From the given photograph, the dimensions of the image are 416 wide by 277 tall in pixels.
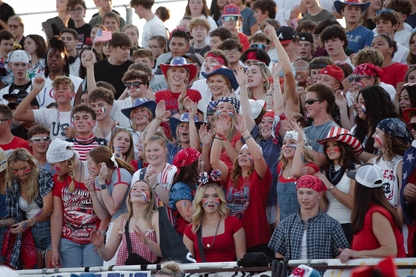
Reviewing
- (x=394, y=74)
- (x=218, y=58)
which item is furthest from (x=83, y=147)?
(x=394, y=74)

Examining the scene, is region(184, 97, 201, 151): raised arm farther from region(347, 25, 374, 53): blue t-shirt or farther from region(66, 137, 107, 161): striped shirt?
region(347, 25, 374, 53): blue t-shirt

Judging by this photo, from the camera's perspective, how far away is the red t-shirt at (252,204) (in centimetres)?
832

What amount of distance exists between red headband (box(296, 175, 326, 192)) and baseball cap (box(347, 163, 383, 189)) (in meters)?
0.42

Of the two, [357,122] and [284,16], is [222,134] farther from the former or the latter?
[284,16]

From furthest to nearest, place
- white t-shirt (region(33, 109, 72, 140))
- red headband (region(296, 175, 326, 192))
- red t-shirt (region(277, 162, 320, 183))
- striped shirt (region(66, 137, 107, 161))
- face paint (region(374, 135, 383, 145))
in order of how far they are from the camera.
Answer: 1. white t-shirt (region(33, 109, 72, 140))
2. striped shirt (region(66, 137, 107, 161))
3. red t-shirt (region(277, 162, 320, 183))
4. face paint (region(374, 135, 383, 145))
5. red headband (region(296, 175, 326, 192))

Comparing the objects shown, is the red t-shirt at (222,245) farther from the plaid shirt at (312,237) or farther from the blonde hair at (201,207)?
the plaid shirt at (312,237)

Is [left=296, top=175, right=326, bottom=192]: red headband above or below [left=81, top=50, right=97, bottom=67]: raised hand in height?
below

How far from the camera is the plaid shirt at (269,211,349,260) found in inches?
286

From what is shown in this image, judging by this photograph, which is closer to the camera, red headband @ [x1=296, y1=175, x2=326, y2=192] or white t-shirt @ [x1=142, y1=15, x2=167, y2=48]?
red headband @ [x1=296, y1=175, x2=326, y2=192]

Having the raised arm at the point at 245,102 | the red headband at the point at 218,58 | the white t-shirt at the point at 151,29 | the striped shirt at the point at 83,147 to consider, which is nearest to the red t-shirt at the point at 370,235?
the raised arm at the point at 245,102

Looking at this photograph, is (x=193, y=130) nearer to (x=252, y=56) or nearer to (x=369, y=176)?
(x=252, y=56)

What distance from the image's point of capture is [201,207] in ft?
26.8


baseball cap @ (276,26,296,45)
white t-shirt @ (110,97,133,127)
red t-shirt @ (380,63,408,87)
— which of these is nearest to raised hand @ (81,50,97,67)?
white t-shirt @ (110,97,133,127)

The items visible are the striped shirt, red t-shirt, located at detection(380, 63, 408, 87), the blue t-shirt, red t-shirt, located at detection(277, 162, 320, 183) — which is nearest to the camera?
red t-shirt, located at detection(277, 162, 320, 183)
